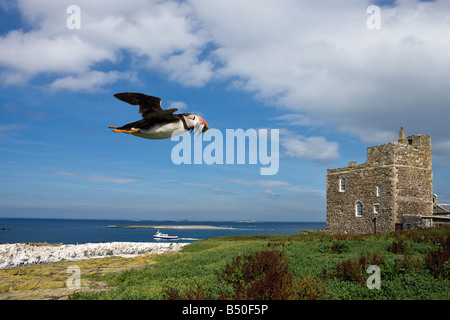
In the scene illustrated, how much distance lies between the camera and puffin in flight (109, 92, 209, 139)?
159 cm

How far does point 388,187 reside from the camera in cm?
3547

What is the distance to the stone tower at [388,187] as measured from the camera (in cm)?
3531

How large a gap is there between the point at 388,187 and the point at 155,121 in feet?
126

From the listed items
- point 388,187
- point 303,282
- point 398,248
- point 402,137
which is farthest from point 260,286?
point 402,137

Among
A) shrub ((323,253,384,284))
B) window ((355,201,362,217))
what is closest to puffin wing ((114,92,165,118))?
shrub ((323,253,384,284))

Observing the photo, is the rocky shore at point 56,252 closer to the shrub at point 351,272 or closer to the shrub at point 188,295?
the shrub at point 351,272

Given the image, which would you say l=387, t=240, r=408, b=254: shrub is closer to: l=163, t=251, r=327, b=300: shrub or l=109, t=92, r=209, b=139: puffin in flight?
l=163, t=251, r=327, b=300: shrub

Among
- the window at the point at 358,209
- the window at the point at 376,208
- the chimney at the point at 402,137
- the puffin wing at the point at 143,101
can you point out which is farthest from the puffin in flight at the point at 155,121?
the chimney at the point at 402,137

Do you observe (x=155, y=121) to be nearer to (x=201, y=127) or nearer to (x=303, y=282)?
(x=201, y=127)
